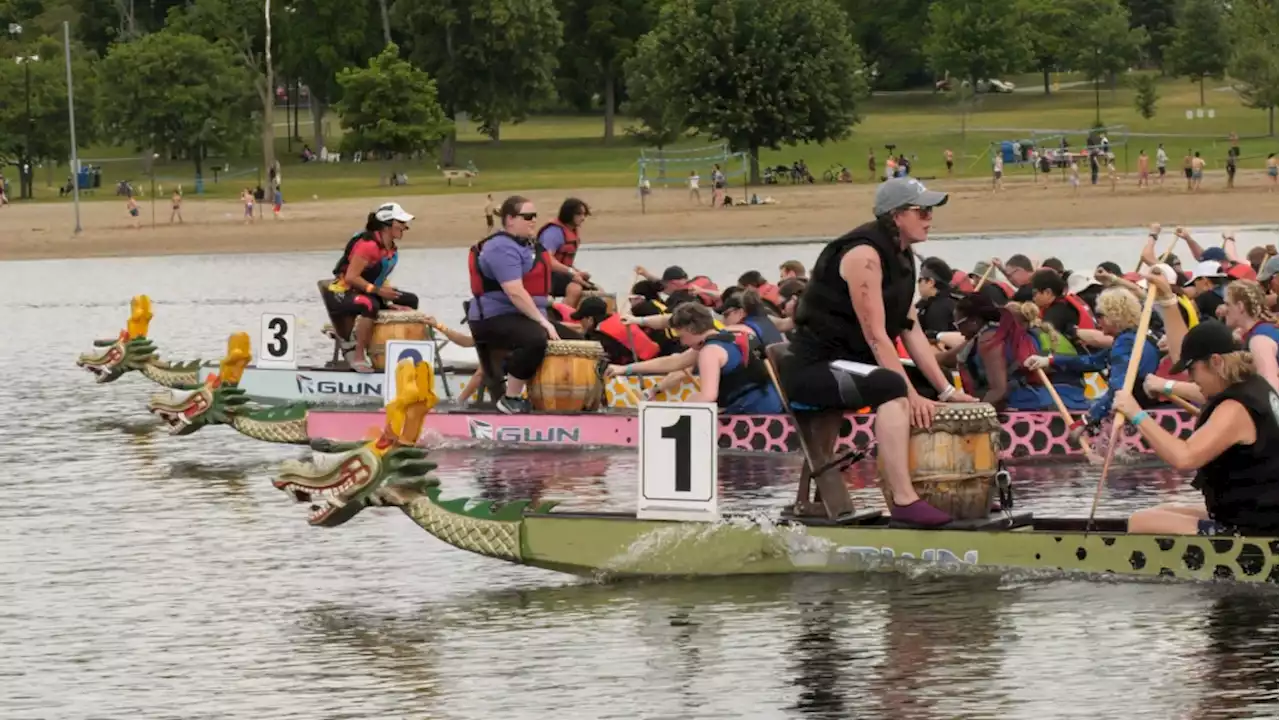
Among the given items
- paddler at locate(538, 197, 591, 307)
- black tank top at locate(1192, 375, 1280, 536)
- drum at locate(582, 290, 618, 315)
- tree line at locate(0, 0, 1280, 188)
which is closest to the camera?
black tank top at locate(1192, 375, 1280, 536)

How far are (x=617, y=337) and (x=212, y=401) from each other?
3.65m

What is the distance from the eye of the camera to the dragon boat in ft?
44.5

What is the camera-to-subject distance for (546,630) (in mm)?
13625

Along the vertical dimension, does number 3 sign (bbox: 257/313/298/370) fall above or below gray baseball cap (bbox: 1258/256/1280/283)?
below

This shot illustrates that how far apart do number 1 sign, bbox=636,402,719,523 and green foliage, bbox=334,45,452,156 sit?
76677mm

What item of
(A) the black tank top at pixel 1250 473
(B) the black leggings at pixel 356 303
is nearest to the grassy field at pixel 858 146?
(B) the black leggings at pixel 356 303

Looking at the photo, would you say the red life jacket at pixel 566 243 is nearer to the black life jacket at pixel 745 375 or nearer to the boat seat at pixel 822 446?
the black life jacket at pixel 745 375

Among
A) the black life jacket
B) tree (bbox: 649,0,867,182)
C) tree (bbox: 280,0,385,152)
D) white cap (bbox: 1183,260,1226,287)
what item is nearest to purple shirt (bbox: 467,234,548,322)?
the black life jacket

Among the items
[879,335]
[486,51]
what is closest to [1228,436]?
[879,335]

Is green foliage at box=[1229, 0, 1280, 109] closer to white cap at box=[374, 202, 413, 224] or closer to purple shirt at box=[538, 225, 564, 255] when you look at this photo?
purple shirt at box=[538, 225, 564, 255]

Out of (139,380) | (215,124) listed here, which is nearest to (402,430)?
(139,380)

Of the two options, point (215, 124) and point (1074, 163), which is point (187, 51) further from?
point (1074, 163)

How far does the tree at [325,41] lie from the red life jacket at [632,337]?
83.7 m

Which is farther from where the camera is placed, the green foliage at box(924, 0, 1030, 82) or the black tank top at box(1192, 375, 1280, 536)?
the green foliage at box(924, 0, 1030, 82)
